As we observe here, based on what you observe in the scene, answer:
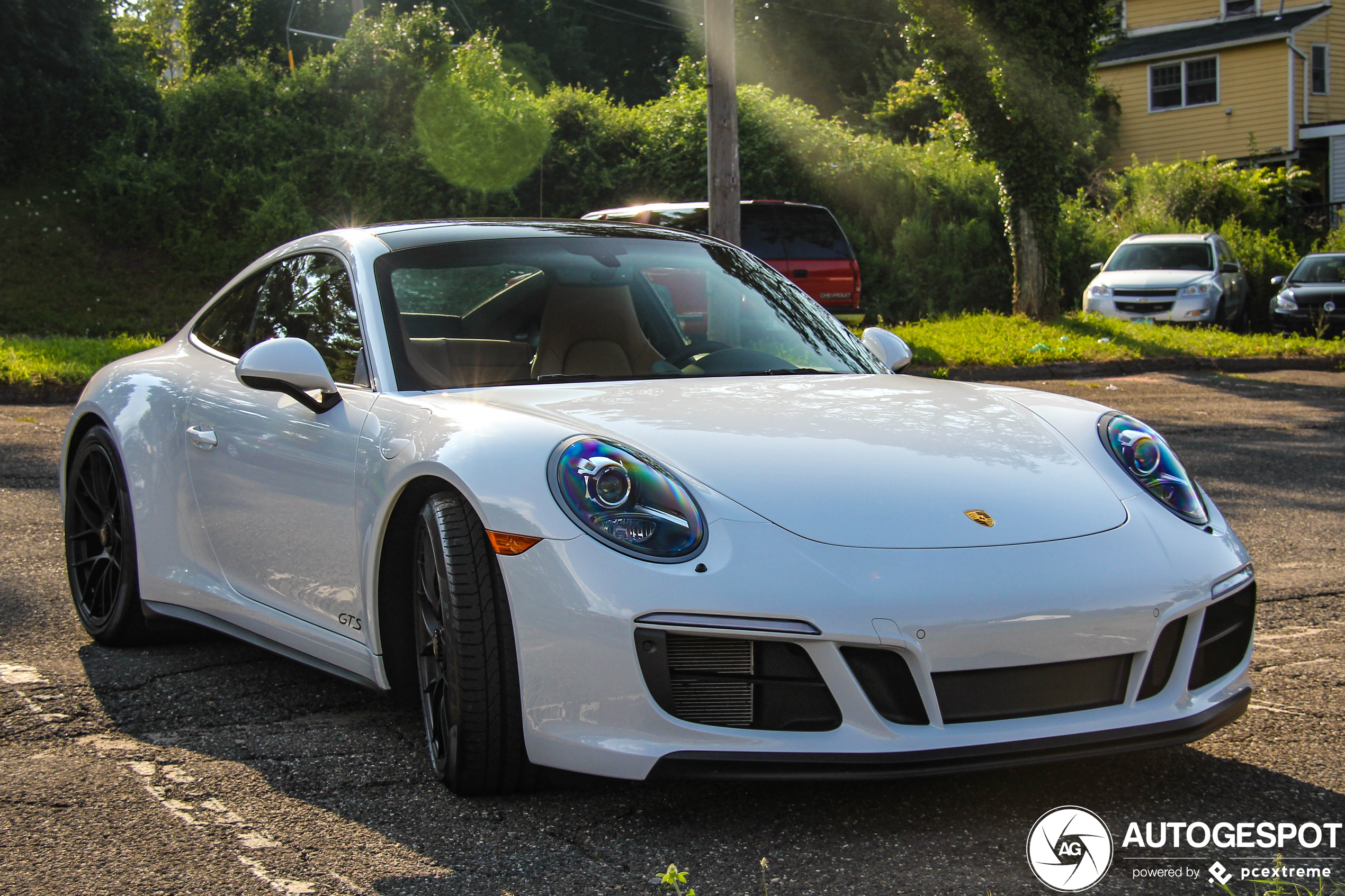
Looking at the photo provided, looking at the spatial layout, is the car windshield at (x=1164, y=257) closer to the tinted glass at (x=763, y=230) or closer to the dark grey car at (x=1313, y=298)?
the dark grey car at (x=1313, y=298)

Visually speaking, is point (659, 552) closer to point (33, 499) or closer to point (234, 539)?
point (234, 539)

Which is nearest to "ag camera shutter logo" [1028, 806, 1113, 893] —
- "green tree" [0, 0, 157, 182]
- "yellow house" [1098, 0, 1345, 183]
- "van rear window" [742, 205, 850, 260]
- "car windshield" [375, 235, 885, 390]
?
"car windshield" [375, 235, 885, 390]

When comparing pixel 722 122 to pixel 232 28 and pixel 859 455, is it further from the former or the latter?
pixel 232 28

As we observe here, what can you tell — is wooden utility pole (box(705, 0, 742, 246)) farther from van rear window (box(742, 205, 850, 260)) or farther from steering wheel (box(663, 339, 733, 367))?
steering wheel (box(663, 339, 733, 367))

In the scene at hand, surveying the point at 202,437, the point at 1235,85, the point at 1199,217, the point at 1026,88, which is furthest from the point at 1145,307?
the point at 1235,85

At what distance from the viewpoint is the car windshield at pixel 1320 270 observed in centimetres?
1956

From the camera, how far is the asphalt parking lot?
2.44m

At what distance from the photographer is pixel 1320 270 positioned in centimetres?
1980

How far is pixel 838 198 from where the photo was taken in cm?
2273

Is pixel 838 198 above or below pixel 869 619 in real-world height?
above

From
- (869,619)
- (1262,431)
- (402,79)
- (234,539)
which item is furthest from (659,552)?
(402,79)

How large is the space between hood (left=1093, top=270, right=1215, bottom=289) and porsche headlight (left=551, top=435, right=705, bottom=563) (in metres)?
18.4

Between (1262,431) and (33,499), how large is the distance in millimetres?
8450

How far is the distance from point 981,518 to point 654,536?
0.70 meters
